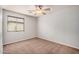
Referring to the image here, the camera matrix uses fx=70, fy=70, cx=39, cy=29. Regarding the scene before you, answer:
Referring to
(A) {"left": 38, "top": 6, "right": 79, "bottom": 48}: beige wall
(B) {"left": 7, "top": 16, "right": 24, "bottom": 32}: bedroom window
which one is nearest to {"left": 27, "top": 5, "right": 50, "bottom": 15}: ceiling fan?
(A) {"left": 38, "top": 6, "right": 79, "bottom": 48}: beige wall

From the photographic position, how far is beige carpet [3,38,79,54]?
6.08 ft

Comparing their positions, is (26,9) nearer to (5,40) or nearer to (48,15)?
(48,15)

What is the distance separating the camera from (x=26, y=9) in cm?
186

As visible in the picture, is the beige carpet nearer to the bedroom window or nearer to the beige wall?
the beige wall

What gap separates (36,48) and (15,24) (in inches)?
33.7

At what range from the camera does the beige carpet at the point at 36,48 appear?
1854mm

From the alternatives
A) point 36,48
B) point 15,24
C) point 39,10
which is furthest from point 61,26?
point 15,24

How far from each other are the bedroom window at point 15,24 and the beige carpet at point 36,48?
1.21 ft

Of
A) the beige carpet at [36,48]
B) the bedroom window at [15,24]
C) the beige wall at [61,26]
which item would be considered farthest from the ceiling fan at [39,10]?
the beige carpet at [36,48]

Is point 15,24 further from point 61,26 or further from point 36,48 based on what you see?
point 61,26

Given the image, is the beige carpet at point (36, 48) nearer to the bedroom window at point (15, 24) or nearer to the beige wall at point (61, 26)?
the beige wall at point (61, 26)
